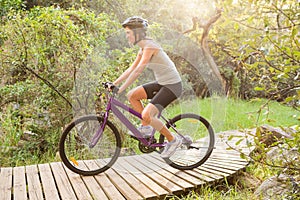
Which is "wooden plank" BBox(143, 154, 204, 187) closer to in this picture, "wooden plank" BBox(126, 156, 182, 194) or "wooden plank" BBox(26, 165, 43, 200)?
"wooden plank" BBox(126, 156, 182, 194)

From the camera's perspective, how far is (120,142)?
2979 millimetres

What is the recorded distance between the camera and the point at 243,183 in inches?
124

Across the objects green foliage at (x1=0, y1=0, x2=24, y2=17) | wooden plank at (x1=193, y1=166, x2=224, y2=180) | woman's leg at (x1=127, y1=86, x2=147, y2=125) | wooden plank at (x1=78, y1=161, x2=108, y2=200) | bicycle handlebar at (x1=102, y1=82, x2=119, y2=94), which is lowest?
wooden plank at (x1=193, y1=166, x2=224, y2=180)

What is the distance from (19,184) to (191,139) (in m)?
1.62

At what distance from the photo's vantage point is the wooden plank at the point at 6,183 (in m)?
2.58

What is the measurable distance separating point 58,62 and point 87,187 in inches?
84.9

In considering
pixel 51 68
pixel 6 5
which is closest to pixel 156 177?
pixel 51 68

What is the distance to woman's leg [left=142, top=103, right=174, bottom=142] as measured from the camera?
2.84 meters

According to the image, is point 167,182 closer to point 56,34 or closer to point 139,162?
point 139,162

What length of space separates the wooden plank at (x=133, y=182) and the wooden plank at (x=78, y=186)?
1.25ft

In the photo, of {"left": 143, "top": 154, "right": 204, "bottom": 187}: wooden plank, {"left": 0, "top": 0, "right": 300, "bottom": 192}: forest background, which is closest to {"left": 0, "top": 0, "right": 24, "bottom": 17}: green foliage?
{"left": 0, "top": 0, "right": 300, "bottom": 192}: forest background

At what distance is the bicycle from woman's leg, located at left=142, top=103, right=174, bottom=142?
102 mm

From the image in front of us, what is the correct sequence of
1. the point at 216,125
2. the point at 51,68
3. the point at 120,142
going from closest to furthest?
1. the point at 120,142
2. the point at 216,125
3. the point at 51,68

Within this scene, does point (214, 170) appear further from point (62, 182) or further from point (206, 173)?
point (62, 182)
